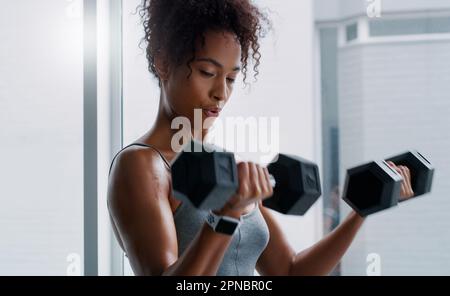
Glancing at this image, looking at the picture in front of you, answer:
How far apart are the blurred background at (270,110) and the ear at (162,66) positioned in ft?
3.77

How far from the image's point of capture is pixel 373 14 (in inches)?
95.7

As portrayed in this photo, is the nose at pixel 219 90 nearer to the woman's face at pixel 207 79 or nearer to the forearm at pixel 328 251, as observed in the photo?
the woman's face at pixel 207 79

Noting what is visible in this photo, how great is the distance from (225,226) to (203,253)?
47 millimetres

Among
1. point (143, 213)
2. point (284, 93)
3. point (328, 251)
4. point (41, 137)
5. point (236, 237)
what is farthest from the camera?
point (284, 93)

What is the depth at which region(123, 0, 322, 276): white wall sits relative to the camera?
7.92 ft

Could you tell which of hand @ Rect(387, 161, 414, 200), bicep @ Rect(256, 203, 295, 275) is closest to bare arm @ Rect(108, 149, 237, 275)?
bicep @ Rect(256, 203, 295, 275)

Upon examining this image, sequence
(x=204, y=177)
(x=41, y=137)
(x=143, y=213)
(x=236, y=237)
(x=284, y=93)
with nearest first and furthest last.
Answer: (x=204, y=177)
(x=143, y=213)
(x=236, y=237)
(x=41, y=137)
(x=284, y=93)

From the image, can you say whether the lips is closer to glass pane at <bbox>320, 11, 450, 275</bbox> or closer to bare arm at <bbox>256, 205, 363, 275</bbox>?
bare arm at <bbox>256, 205, 363, 275</bbox>

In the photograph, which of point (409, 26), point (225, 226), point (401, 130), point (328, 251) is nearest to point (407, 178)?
point (328, 251)

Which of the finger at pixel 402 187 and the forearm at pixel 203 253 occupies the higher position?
the finger at pixel 402 187

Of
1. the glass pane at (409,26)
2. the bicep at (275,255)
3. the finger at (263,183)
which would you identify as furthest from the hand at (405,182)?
the glass pane at (409,26)

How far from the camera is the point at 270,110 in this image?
7.93 feet

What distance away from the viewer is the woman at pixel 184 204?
89cm

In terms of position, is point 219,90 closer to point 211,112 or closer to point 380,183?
point 211,112
